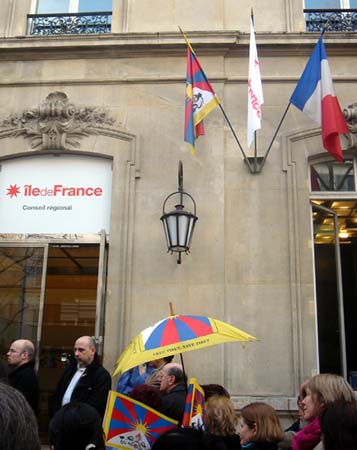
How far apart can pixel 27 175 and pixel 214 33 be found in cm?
415

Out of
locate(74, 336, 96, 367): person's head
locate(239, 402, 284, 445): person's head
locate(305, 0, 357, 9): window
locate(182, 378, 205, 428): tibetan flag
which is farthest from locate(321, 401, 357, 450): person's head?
locate(305, 0, 357, 9): window

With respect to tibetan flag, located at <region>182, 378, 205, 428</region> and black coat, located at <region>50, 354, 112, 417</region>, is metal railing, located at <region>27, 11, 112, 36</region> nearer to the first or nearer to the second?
black coat, located at <region>50, 354, 112, 417</region>

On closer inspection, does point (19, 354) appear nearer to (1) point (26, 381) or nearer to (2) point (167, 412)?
(1) point (26, 381)

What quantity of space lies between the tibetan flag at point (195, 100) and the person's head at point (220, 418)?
4943mm

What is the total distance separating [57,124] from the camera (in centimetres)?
885

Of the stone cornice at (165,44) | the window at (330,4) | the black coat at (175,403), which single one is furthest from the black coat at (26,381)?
the window at (330,4)

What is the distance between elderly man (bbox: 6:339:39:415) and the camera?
5.71m

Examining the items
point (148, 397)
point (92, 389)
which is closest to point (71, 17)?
point (92, 389)

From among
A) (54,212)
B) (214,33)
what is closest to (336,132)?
(214,33)

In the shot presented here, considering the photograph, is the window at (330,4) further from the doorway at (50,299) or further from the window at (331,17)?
the doorway at (50,299)

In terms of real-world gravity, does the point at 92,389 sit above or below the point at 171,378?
below

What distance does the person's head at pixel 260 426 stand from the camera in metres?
3.49

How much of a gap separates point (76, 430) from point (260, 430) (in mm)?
1342

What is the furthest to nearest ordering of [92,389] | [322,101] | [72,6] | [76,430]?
[72,6] < [322,101] < [92,389] < [76,430]
